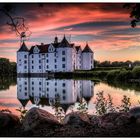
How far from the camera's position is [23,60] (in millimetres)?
7355

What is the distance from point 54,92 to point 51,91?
0.13 m

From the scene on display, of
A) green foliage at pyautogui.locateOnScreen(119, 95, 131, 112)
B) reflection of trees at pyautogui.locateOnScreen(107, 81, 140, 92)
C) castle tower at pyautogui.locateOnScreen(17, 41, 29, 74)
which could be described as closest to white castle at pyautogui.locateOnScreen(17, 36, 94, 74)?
castle tower at pyautogui.locateOnScreen(17, 41, 29, 74)

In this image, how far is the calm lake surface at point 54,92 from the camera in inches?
273

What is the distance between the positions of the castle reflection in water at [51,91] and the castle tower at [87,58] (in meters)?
0.27

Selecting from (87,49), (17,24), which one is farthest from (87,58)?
(17,24)

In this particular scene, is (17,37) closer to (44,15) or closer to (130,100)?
(44,15)

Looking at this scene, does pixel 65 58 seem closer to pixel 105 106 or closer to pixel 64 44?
pixel 64 44

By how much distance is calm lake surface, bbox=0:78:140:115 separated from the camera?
6.93 meters

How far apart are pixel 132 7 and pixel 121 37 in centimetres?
88

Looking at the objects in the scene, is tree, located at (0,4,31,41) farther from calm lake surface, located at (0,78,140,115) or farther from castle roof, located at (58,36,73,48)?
calm lake surface, located at (0,78,140,115)

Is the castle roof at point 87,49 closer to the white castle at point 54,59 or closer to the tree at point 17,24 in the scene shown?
the white castle at point 54,59

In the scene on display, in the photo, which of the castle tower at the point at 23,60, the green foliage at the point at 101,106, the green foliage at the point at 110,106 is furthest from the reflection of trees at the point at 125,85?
the castle tower at the point at 23,60

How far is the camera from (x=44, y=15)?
22.0 feet
